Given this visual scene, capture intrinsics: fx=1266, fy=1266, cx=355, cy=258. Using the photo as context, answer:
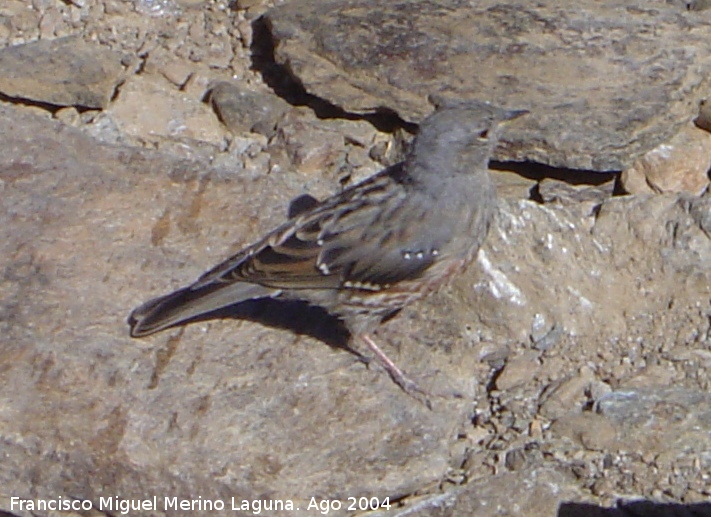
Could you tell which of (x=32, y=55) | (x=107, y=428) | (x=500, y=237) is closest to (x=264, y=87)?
(x=32, y=55)

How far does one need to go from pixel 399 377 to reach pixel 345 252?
66cm

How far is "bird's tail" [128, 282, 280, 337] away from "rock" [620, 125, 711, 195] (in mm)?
2400

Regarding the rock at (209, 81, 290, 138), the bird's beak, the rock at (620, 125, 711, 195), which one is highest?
the bird's beak

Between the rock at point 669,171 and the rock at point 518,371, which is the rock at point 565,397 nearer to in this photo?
the rock at point 518,371

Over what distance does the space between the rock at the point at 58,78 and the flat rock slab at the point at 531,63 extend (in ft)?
3.64

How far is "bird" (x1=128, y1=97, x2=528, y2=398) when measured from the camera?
20.0ft

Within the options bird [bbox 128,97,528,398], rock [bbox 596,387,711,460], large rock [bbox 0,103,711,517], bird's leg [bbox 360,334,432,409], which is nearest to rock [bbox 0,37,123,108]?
large rock [bbox 0,103,711,517]

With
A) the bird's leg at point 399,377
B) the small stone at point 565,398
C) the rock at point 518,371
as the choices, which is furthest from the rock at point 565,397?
the bird's leg at point 399,377

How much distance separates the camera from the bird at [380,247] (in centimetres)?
609

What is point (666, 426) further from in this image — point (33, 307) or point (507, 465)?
point (33, 307)

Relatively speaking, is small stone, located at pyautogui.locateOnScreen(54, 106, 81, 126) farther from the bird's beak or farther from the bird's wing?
the bird's beak

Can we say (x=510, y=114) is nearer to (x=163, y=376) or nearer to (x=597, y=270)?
(x=597, y=270)

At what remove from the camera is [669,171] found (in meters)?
7.23

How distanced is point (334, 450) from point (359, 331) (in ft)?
2.47
